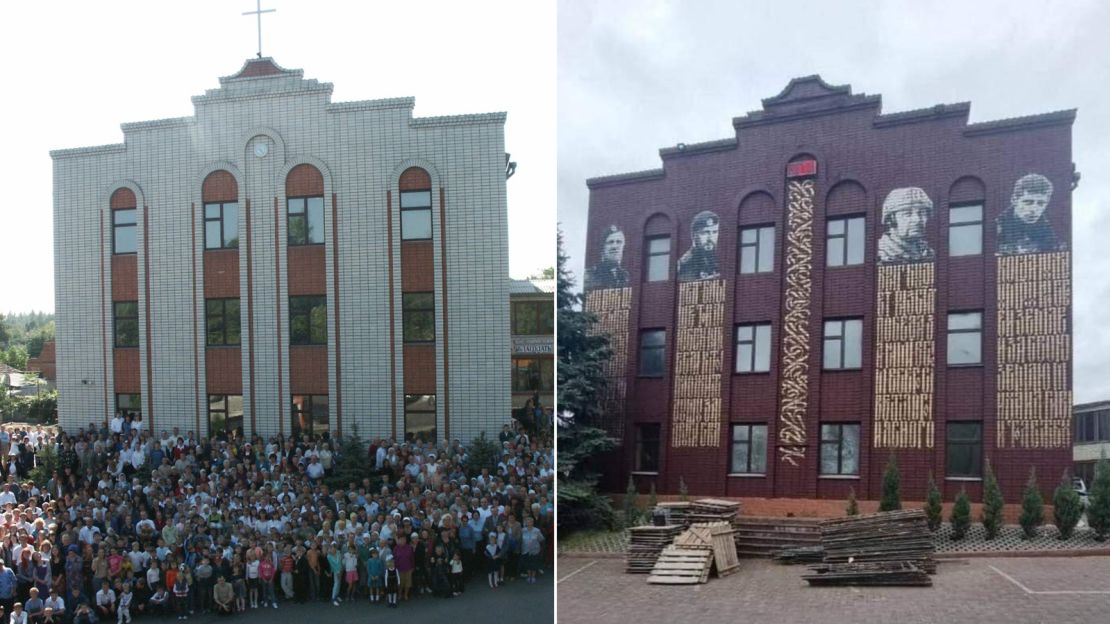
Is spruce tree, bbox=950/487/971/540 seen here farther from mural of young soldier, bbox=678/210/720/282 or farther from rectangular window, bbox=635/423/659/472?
mural of young soldier, bbox=678/210/720/282

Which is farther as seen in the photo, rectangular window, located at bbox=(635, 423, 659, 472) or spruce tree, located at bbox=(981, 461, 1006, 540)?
rectangular window, located at bbox=(635, 423, 659, 472)

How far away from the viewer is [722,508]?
173 inches

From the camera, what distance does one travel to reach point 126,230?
3352mm

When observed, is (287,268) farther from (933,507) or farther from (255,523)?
(933,507)

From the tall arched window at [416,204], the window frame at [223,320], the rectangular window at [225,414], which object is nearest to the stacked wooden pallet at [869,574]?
the tall arched window at [416,204]

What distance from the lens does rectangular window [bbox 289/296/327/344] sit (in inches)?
126

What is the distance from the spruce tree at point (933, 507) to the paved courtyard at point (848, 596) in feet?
0.60

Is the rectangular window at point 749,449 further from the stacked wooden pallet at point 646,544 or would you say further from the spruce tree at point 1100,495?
the spruce tree at point 1100,495

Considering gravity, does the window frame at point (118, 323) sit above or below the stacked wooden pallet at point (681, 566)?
above

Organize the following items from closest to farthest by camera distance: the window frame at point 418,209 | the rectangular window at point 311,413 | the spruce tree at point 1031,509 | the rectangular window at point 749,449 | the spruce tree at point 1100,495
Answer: the window frame at point 418,209
the rectangular window at point 311,413
the spruce tree at point 1100,495
the spruce tree at point 1031,509
the rectangular window at point 749,449

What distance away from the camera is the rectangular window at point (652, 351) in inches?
176

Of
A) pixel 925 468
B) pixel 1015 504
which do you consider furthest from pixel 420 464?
pixel 1015 504

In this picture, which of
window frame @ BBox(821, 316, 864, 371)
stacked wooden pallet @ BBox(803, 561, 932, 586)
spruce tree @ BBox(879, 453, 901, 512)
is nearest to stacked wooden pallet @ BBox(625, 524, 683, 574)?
stacked wooden pallet @ BBox(803, 561, 932, 586)

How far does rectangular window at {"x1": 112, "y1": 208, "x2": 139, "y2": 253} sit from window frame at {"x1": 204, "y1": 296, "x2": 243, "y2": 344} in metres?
0.40
